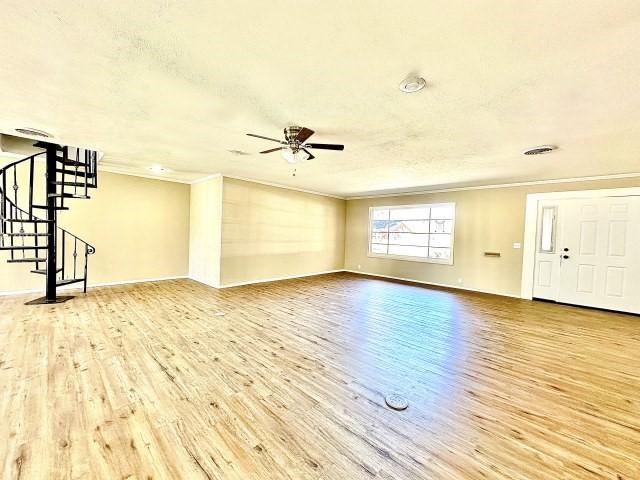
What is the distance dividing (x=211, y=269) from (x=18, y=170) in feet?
12.6

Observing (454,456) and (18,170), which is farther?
(18,170)

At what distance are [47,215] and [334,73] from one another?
5726mm

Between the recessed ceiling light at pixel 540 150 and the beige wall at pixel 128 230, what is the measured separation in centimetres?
729

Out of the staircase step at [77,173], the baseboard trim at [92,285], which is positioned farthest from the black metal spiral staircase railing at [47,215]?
the baseboard trim at [92,285]

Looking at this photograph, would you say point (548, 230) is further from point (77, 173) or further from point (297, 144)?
point (77, 173)

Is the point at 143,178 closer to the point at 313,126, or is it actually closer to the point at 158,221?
the point at 158,221

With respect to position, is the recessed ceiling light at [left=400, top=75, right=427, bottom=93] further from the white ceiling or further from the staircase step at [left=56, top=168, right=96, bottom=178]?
the staircase step at [left=56, top=168, right=96, bottom=178]

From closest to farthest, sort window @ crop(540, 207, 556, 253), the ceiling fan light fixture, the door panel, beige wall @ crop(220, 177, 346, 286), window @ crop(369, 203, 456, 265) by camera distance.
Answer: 1. the ceiling fan light fixture
2. the door panel
3. window @ crop(540, 207, 556, 253)
4. beige wall @ crop(220, 177, 346, 286)
5. window @ crop(369, 203, 456, 265)

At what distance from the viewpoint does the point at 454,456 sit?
5.49 ft

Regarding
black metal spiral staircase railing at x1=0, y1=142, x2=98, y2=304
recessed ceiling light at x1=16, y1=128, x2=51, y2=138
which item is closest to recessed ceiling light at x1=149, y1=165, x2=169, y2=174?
black metal spiral staircase railing at x1=0, y1=142, x2=98, y2=304

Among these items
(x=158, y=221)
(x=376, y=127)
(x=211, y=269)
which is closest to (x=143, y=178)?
(x=158, y=221)

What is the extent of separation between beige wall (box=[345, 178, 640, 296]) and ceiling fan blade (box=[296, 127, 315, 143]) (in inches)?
212

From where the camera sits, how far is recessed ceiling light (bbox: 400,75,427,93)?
207 centimetres

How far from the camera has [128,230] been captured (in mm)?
A: 6254
